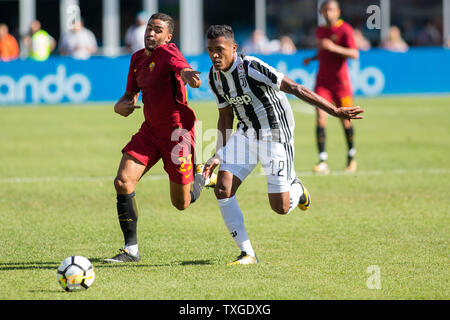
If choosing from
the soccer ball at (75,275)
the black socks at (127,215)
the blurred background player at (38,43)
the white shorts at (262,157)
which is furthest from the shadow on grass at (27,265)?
the blurred background player at (38,43)

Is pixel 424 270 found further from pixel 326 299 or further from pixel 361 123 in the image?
pixel 361 123

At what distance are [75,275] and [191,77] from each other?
1.85 m

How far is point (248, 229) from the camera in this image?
849cm

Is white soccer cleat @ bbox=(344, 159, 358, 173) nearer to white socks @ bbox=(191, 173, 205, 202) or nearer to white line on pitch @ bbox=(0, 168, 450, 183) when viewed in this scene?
white line on pitch @ bbox=(0, 168, 450, 183)

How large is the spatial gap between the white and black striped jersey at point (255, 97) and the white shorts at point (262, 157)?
0.07 metres

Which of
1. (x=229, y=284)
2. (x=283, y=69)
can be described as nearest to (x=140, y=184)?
(x=229, y=284)

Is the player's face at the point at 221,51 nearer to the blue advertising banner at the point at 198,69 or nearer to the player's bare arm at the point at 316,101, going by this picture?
the player's bare arm at the point at 316,101

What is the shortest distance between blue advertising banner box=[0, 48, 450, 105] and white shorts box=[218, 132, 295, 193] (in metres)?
16.1

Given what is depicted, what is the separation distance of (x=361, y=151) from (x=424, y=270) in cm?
816

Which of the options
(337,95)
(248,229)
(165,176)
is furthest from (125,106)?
(337,95)

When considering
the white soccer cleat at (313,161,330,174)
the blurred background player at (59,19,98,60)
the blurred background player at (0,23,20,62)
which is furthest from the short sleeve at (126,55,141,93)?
the blurred background player at (0,23,20,62)

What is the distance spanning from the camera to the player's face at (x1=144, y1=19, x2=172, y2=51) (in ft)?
22.9

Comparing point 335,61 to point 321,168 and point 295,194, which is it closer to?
point 321,168

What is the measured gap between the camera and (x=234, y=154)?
6961 millimetres
